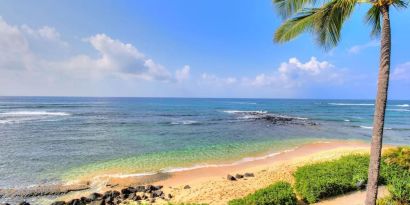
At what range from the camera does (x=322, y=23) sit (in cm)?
825

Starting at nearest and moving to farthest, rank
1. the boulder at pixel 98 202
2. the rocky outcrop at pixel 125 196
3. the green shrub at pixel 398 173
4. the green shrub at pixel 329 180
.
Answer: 1. the green shrub at pixel 398 173
2. the green shrub at pixel 329 180
3. the boulder at pixel 98 202
4. the rocky outcrop at pixel 125 196

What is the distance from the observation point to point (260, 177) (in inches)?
605

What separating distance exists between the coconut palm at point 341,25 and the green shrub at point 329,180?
13.1ft

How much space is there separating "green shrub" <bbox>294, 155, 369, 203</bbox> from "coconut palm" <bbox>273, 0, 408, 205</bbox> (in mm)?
4001

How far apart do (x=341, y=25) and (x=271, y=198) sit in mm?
5900

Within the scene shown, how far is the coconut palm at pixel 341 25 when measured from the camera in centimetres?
632

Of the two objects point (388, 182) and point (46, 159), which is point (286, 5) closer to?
point (388, 182)

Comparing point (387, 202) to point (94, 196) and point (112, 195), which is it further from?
point (94, 196)

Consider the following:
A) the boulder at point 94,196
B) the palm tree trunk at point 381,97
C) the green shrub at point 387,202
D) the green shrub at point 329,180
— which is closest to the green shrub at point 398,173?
the green shrub at point 387,202

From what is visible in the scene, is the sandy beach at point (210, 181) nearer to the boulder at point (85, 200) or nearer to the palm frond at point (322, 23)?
the boulder at point (85, 200)

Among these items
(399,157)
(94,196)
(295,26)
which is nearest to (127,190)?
(94,196)

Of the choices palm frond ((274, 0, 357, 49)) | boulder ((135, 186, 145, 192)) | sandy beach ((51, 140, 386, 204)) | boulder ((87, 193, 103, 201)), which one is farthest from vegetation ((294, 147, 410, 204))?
boulder ((87, 193, 103, 201))

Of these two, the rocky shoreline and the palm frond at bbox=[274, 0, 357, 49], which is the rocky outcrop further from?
the palm frond at bbox=[274, 0, 357, 49]

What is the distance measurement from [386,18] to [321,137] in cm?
2846
